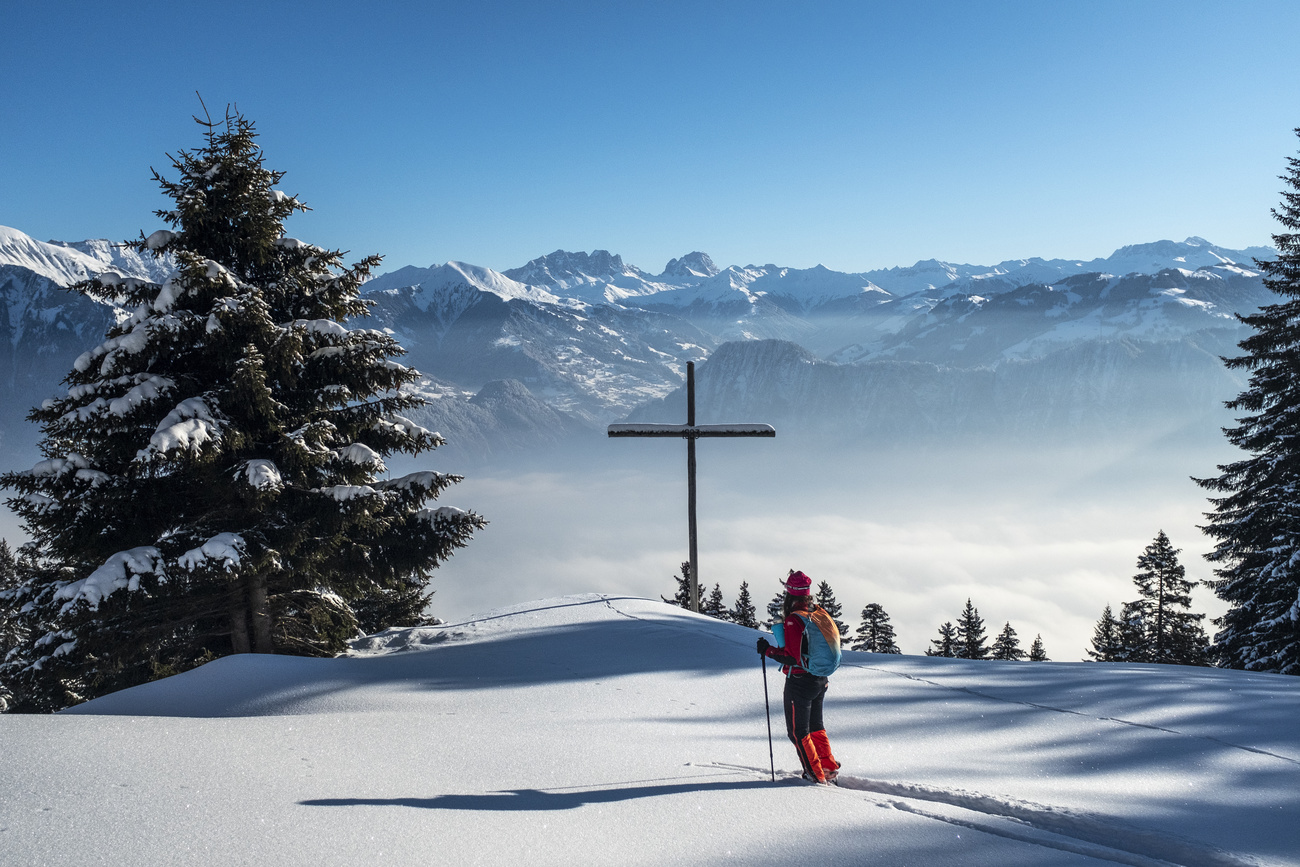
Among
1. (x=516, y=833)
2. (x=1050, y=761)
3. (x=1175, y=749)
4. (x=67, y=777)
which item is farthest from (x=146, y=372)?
(x=1175, y=749)

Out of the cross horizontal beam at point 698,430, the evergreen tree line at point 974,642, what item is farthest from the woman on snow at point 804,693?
the evergreen tree line at point 974,642

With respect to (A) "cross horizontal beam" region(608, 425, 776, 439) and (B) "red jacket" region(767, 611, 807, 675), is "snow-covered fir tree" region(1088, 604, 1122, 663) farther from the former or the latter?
(B) "red jacket" region(767, 611, 807, 675)

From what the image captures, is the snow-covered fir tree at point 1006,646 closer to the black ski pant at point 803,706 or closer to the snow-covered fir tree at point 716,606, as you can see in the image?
the snow-covered fir tree at point 716,606

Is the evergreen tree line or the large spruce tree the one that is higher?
the large spruce tree

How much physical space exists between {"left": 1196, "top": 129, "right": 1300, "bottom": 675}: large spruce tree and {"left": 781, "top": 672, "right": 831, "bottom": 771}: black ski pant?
48.4 ft

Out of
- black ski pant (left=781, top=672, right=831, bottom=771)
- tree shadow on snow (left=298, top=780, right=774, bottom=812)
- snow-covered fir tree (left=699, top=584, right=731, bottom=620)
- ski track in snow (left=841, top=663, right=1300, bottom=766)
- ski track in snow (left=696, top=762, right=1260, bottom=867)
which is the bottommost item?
snow-covered fir tree (left=699, top=584, right=731, bottom=620)

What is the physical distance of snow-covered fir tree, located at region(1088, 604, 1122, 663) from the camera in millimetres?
35969

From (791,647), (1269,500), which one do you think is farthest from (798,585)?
(1269,500)

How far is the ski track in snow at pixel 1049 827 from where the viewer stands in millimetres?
4105

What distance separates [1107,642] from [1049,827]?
41469 millimetres

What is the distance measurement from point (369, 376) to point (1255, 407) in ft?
67.1

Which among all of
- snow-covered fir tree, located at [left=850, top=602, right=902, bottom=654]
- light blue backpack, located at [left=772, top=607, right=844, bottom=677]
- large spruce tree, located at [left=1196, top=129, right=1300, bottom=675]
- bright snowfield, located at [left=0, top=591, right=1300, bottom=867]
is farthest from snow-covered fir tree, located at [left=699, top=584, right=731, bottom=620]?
light blue backpack, located at [left=772, top=607, right=844, bottom=677]

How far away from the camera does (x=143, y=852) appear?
3453mm

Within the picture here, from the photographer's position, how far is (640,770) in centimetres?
543
